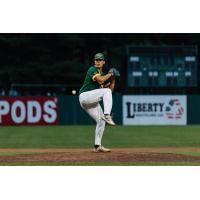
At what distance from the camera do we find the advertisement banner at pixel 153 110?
2917cm

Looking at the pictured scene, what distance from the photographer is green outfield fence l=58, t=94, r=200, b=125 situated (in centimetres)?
2927

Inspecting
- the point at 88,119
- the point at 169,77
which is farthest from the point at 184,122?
the point at 88,119

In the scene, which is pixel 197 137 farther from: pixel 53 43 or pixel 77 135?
pixel 53 43

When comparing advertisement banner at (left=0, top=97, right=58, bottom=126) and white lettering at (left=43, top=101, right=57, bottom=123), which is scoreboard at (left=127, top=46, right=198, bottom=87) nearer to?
white lettering at (left=43, top=101, right=57, bottom=123)

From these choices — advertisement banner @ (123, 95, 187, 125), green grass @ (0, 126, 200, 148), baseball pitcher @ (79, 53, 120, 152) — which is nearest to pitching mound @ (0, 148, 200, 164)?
baseball pitcher @ (79, 53, 120, 152)

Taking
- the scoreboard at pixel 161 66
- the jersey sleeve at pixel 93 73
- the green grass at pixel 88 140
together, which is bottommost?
the green grass at pixel 88 140

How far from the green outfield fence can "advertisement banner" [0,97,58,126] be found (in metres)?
0.93

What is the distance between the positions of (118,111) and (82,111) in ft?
5.51

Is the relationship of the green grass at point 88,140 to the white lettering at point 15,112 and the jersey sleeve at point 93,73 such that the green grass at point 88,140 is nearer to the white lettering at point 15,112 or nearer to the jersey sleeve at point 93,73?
the jersey sleeve at point 93,73

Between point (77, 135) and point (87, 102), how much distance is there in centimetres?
888

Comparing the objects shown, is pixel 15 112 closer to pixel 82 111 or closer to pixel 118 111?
pixel 82 111

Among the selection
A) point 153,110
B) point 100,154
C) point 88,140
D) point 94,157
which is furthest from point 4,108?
point 94,157

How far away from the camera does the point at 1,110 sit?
28500 millimetres

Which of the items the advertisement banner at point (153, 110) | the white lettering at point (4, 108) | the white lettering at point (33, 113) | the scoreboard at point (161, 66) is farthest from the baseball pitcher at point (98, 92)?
the advertisement banner at point (153, 110)
